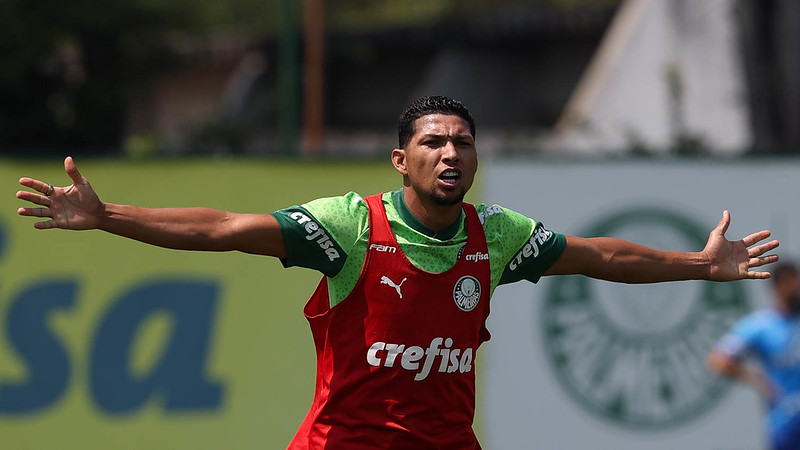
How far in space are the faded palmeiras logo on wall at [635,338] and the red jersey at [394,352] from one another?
482cm

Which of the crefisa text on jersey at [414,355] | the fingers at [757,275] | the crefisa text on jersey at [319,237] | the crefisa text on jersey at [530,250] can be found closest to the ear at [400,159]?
the crefisa text on jersey at [319,237]

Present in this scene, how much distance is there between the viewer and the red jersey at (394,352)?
15.8 ft

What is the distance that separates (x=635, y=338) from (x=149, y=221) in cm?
602

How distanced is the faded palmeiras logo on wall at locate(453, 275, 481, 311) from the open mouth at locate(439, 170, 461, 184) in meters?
0.40

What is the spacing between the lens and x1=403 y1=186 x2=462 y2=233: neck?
16.3ft

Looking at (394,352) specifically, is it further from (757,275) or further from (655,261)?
(757,275)

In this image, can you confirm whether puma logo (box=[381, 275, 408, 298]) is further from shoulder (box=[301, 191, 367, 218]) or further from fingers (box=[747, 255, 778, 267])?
fingers (box=[747, 255, 778, 267])

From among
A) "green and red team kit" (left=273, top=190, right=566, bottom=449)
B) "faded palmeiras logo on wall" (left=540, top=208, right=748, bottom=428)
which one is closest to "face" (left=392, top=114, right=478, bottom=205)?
"green and red team kit" (left=273, top=190, right=566, bottom=449)

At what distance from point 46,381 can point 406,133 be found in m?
5.02

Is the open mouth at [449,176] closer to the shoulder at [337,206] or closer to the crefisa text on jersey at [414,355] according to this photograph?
the shoulder at [337,206]

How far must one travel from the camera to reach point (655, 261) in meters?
5.34

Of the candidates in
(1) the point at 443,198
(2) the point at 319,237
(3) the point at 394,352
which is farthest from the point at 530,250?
(2) the point at 319,237

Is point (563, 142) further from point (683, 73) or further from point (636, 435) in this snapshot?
point (636, 435)

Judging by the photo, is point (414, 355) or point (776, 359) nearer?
point (414, 355)
